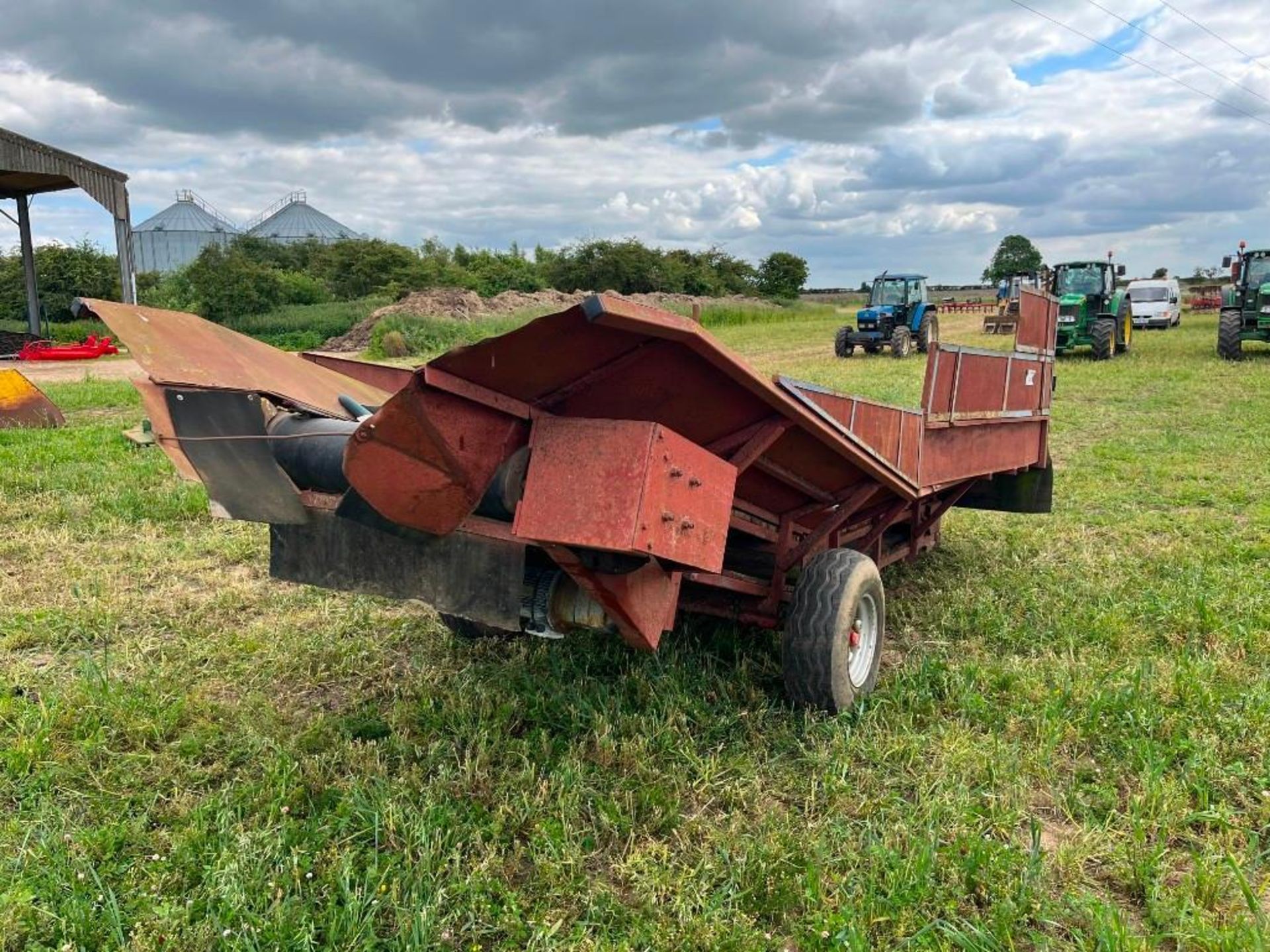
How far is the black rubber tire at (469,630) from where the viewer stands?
4289 millimetres

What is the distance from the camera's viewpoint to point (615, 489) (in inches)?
97.3

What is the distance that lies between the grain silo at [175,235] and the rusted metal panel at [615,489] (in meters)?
70.6

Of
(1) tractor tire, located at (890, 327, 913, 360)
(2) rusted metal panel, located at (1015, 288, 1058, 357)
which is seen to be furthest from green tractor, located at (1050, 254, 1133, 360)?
(2) rusted metal panel, located at (1015, 288, 1058, 357)

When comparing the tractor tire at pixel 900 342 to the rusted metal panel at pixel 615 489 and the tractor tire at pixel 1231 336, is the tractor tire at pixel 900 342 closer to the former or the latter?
the tractor tire at pixel 1231 336


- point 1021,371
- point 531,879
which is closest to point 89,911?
point 531,879

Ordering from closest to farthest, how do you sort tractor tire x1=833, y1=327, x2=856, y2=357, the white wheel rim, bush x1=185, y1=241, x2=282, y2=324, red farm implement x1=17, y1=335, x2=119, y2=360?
the white wheel rim
tractor tire x1=833, y1=327, x2=856, y2=357
red farm implement x1=17, y1=335, x2=119, y2=360
bush x1=185, y1=241, x2=282, y2=324

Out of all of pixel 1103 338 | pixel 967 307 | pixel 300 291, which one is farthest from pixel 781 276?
pixel 1103 338

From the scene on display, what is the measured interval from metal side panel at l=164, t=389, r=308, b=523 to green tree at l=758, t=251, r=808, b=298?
2669 inches

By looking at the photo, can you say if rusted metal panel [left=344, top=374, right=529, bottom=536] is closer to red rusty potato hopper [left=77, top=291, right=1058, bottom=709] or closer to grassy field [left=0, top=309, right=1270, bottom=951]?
red rusty potato hopper [left=77, top=291, right=1058, bottom=709]

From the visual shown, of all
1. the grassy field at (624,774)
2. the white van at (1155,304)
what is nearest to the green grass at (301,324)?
the white van at (1155,304)

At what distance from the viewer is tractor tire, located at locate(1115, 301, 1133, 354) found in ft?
69.8

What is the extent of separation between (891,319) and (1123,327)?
531cm

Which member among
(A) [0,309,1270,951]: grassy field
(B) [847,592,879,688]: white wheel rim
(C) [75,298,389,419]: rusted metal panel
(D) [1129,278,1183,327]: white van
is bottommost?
(A) [0,309,1270,951]: grassy field

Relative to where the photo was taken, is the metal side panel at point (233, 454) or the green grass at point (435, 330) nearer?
the metal side panel at point (233, 454)
